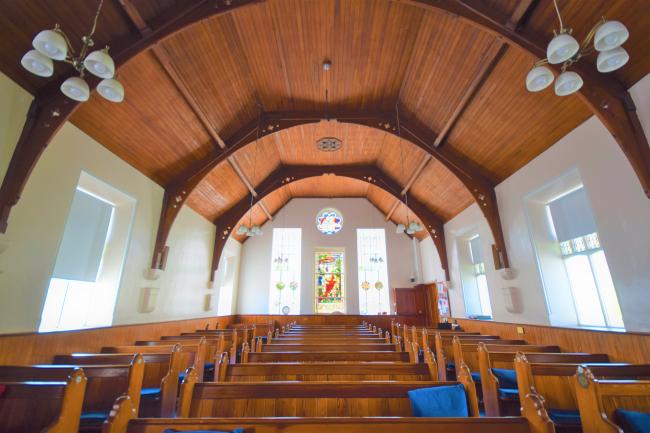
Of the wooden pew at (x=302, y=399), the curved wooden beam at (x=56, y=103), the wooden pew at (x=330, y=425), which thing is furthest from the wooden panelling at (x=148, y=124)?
the wooden pew at (x=330, y=425)

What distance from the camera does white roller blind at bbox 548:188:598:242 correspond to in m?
4.28

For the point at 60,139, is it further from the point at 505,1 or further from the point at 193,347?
the point at 505,1

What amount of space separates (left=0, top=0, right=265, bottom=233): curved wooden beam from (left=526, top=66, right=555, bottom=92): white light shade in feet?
10.3

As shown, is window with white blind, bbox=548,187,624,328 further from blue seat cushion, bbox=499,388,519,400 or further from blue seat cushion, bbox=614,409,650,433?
blue seat cushion, bbox=614,409,650,433

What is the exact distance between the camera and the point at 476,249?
738 centimetres

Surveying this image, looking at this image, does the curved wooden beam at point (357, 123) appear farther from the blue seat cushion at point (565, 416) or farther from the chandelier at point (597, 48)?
the chandelier at point (597, 48)

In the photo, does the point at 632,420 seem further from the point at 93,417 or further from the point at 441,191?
the point at 441,191

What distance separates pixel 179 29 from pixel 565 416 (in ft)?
18.1

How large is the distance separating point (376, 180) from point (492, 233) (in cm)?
387

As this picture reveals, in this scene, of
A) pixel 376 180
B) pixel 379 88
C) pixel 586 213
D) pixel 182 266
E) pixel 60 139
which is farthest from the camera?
pixel 376 180

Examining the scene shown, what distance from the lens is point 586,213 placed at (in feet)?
14.1

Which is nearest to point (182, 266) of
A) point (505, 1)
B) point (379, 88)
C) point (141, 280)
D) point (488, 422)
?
point (141, 280)

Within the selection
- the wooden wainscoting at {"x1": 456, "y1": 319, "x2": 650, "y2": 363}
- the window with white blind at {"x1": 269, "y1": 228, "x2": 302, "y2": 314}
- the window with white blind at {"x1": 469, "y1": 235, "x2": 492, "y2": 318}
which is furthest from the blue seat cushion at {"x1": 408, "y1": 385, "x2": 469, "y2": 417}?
the window with white blind at {"x1": 269, "y1": 228, "x2": 302, "y2": 314}

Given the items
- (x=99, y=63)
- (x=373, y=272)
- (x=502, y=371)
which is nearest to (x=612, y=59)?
(x=502, y=371)
